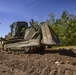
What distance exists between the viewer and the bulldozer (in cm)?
1400

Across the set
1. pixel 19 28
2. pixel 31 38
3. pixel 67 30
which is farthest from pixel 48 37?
pixel 67 30

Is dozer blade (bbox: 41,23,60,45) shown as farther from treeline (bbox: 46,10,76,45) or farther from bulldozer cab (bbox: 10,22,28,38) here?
treeline (bbox: 46,10,76,45)

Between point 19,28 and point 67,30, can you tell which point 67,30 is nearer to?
point 67,30

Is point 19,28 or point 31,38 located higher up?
point 19,28

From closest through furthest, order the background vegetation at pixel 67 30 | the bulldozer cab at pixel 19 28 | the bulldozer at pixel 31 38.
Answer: the bulldozer at pixel 31 38 < the bulldozer cab at pixel 19 28 < the background vegetation at pixel 67 30

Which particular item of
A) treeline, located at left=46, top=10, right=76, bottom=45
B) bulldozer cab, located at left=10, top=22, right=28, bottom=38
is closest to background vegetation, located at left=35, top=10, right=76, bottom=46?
treeline, located at left=46, top=10, right=76, bottom=45

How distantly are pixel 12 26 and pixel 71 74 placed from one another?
13.3 m

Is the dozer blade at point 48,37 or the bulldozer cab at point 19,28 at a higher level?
the bulldozer cab at point 19,28

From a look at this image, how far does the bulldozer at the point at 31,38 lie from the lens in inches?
551

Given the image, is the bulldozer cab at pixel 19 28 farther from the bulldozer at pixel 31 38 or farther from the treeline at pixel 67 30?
the treeline at pixel 67 30

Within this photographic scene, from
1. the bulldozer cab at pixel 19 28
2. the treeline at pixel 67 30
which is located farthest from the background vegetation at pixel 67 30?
the bulldozer cab at pixel 19 28

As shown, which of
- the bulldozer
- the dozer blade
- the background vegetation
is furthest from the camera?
the background vegetation

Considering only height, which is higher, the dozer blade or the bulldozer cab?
the bulldozer cab

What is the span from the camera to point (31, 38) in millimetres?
15805
